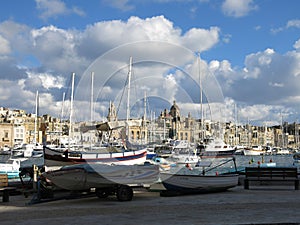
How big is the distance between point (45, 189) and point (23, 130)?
179 metres

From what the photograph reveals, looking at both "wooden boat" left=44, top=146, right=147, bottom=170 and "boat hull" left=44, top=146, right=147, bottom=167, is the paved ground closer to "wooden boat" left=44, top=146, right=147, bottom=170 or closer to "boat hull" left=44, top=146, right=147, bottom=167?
"boat hull" left=44, top=146, right=147, bottom=167

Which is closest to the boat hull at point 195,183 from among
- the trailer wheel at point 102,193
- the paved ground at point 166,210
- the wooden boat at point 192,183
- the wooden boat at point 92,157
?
the wooden boat at point 192,183

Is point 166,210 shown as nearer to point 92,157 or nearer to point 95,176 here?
point 95,176

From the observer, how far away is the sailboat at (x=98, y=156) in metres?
30.1

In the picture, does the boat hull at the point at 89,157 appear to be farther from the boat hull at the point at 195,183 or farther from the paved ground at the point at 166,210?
the paved ground at the point at 166,210

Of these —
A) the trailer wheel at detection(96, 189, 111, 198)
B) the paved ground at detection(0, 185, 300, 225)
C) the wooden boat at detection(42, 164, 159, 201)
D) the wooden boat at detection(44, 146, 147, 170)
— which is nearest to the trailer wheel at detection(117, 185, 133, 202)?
the wooden boat at detection(42, 164, 159, 201)

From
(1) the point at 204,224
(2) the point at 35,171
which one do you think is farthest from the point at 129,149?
(1) the point at 204,224

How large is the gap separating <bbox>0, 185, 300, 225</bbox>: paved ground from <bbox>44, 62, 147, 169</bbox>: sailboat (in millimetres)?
8484

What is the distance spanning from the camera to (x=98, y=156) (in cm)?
3550

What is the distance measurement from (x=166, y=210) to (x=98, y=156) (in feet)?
71.2

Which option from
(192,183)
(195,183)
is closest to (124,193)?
(192,183)

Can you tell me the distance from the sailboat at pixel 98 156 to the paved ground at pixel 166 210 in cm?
848

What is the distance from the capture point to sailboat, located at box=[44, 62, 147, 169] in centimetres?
3009

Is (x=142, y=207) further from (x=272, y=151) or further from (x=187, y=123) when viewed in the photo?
(x=272, y=151)
